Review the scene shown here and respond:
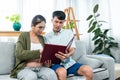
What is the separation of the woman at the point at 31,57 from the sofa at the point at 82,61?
19cm

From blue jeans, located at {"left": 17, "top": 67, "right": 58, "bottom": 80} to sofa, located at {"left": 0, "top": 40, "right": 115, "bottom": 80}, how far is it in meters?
0.20

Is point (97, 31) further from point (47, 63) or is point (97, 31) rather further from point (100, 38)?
point (47, 63)

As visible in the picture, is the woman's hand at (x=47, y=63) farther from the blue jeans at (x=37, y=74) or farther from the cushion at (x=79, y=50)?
the cushion at (x=79, y=50)

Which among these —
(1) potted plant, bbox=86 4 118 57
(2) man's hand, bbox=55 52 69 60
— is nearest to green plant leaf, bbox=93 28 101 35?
(1) potted plant, bbox=86 4 118 57

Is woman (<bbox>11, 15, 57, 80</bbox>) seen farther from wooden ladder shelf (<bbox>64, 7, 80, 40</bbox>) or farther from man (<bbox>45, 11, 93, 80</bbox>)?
wooden ladder shelf (<bbox>64, 7, 80, 40</bbox>)

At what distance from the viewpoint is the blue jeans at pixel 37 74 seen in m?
2.11

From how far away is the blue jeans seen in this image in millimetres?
2111

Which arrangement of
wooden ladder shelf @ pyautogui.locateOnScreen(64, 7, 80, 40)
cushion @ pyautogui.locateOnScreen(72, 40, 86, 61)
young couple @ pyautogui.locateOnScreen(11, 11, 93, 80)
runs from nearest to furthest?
young couple @ pyautogui.locateOnScreen(11, 11, 93, 80) → cushion @ pyautogui.locateOnScreen(72, 40, 86, 61) → wooden ladder shelf @ pyautogui.locateOnScreen(64, 7, 80, 40)

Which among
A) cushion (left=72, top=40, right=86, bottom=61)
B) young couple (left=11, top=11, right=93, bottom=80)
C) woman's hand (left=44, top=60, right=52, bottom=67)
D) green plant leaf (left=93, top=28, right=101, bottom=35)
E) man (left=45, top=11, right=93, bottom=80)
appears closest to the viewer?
young couple (left=11, top=11, right=93, bottom=80)

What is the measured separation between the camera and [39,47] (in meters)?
2.41

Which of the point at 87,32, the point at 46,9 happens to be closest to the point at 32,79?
the point at 46,9

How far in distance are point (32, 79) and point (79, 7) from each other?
2.61m

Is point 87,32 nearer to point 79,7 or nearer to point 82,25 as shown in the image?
point 82,25

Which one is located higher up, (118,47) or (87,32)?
(87,32)
